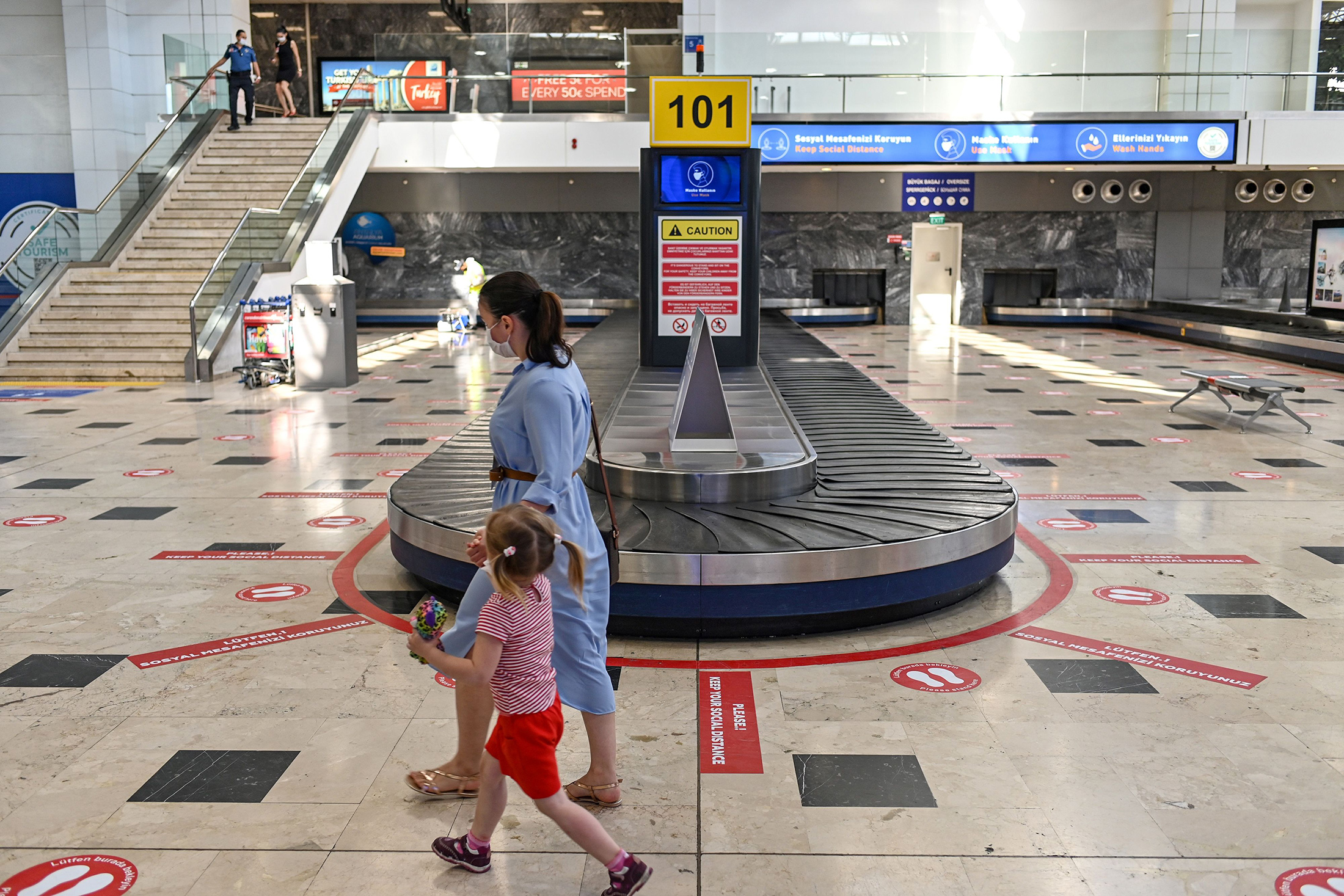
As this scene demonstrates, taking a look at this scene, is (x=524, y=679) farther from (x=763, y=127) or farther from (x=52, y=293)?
(x=763, y=127)

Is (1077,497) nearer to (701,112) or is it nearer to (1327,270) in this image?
(701,112)

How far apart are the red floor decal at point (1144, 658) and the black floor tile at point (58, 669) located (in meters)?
3.63

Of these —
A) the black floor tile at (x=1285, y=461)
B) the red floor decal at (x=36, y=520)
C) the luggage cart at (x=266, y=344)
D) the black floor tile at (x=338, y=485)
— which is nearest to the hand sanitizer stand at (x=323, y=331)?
the luggage cart at (x=266, y=344)

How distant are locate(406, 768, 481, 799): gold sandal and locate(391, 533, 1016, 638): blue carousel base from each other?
1.41m

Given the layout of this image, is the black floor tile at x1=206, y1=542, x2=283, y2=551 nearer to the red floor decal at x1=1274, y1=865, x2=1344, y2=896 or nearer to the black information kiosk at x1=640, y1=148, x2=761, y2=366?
the red floor decal at x1=1274, y1=865, x2=1344, y2=896

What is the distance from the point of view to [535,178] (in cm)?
2552

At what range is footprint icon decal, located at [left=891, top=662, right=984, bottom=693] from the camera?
4.20 meters

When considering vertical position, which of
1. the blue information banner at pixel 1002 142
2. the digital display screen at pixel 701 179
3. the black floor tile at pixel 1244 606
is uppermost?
the blue information banner at pixel 1002 142

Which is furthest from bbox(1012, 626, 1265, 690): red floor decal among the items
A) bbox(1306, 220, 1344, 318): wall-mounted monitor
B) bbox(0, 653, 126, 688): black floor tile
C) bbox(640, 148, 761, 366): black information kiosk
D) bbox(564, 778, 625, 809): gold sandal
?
bbox(1306, 220, 1344, 318): wall-mounted monitor

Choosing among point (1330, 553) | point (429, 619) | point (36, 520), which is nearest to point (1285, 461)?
point (1330, 553)

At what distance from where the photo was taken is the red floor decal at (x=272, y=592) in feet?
17.4

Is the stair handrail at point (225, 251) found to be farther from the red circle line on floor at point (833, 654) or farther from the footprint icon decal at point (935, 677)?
the footprint icon decal at point (935, 677)

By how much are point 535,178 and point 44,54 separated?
31.6 ft

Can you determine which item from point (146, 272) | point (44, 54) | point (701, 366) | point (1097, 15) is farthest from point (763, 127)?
point (701, 366)
